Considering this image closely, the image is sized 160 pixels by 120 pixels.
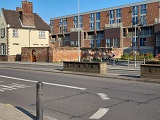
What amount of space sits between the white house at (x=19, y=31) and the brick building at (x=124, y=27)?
63.0ft

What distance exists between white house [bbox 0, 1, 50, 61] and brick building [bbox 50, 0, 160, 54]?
1919 cm

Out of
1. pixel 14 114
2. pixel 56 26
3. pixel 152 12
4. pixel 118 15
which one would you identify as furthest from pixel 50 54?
pixel 56 26

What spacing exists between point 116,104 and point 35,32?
44.0m

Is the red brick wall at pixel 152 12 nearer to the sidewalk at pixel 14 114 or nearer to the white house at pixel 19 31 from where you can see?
the white house at pixel 19 31

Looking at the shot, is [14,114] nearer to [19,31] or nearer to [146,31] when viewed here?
[19,31]

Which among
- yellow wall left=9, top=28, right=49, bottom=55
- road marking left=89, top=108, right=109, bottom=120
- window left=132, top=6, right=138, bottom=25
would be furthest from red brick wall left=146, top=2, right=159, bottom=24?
road marking left=89, top=108, right=109, bottom=120

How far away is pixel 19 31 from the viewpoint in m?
48.0

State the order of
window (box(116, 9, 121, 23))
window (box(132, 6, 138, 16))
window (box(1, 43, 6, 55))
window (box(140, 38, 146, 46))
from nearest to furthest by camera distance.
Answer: window (box(1, 43, 6, 55)) < window (box(140, 38, 146, 46)) < window (box(132, 6, 138, 16)) < window (box(116, 9, 121, 23))

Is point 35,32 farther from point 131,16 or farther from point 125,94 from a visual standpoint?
point 125,94

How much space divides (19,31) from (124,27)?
97.9 feet

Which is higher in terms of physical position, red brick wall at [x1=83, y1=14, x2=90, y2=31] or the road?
red brick wall at [x1=83, y1=14, x2=90, y2=31]

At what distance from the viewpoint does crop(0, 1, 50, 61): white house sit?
47.1m

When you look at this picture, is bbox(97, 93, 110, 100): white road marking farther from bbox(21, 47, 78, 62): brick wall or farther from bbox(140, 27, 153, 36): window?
bbox(140, 27, 153, 36): window

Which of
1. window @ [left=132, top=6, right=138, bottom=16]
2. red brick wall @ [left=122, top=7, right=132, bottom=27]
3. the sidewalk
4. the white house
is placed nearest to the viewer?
the sidewalk
